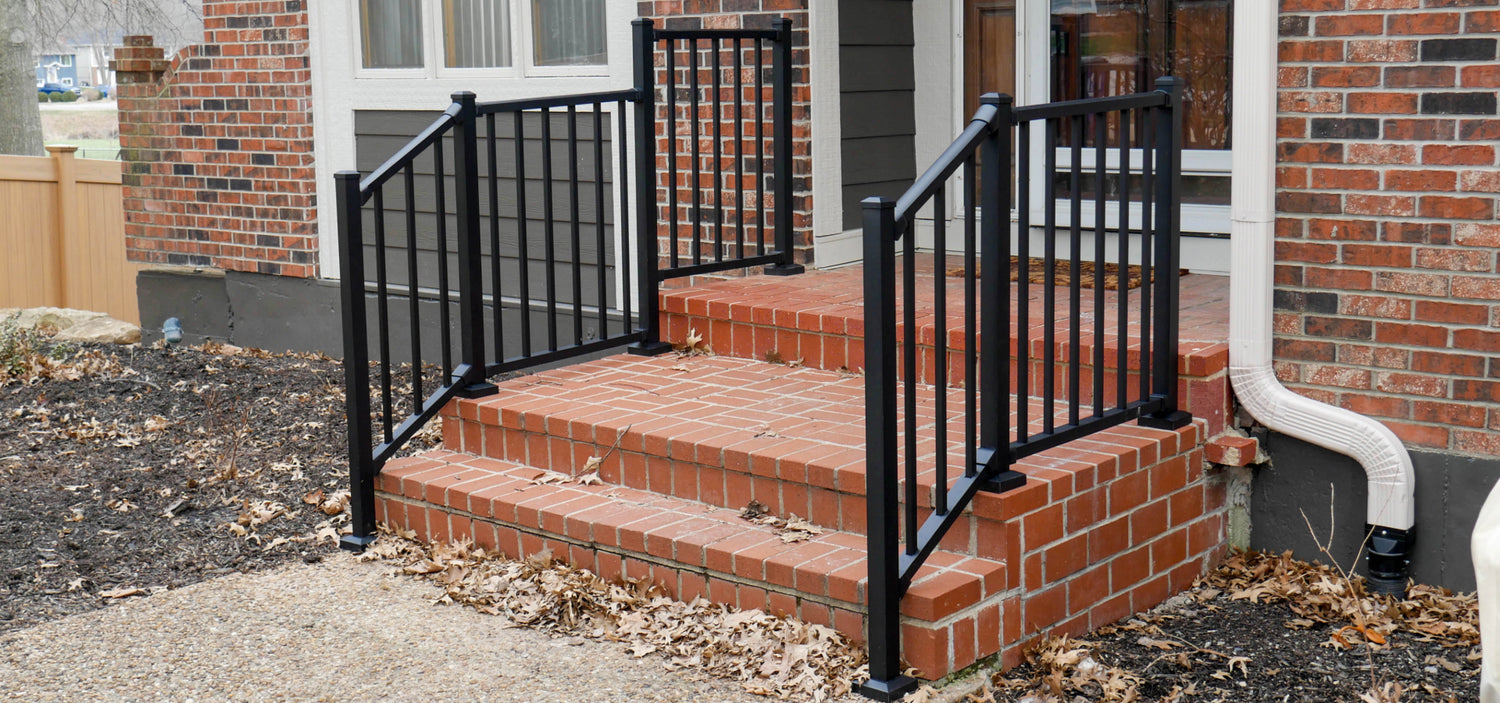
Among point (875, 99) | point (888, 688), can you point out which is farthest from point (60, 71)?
point (888, 688)

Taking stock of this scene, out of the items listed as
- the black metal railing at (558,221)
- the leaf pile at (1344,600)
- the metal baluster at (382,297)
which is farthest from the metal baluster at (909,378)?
the metal baluster at (382,297)

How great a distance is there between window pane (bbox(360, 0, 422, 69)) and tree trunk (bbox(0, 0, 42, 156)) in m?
10.8

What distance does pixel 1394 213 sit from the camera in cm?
379

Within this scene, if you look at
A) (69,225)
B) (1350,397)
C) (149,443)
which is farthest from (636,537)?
(69,225)

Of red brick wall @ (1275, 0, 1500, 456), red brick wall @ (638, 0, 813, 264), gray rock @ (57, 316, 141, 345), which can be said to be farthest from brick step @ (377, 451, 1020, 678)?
gray rock @ (57, 316, 141, 345)

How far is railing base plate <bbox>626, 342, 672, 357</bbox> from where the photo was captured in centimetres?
516

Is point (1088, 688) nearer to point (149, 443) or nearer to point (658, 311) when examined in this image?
point (658, 311)

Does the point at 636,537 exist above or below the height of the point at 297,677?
above

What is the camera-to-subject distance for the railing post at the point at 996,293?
3277 millimetres

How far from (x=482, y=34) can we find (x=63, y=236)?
5545 mm

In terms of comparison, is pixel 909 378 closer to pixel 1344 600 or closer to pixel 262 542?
pixel 1344 600

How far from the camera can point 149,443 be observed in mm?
5980

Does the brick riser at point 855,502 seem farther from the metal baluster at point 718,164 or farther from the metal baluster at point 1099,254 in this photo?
the metal baluster at point 718,164

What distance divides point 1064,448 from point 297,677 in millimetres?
2025
